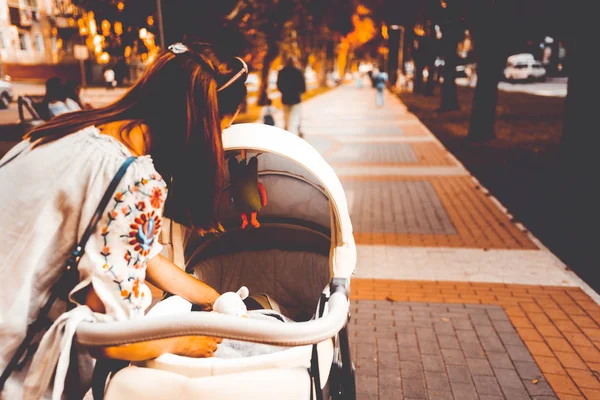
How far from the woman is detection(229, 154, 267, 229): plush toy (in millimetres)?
1002

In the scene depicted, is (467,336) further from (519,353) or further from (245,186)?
(245,186)

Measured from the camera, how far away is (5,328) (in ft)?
4.66

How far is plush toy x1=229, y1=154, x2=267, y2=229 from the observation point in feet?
8.80

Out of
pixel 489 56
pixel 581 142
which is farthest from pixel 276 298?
pixel 489 56

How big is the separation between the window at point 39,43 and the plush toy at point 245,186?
110 ft

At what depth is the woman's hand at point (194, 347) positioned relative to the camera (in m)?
1.67

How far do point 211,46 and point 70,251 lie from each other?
932mm

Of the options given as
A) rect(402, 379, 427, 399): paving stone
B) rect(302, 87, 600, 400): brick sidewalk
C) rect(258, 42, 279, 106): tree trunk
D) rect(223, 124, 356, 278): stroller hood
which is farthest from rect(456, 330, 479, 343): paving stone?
rect(258, 42, 279, 106): tree trunk

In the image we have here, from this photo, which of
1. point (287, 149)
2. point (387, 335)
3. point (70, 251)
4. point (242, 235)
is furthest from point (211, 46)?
point (387, 335)

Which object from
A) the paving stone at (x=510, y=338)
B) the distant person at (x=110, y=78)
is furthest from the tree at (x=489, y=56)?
the distant person at (x=110, y=78)

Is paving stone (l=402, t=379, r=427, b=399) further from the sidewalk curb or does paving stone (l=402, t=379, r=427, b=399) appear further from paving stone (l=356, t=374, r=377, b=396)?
the sidewalk curb

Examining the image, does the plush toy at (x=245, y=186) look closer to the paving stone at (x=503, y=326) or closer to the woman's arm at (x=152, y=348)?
the woman's arm at (x=152, y=348)

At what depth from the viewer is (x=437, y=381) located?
315cm

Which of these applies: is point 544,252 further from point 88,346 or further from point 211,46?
point 88,346
